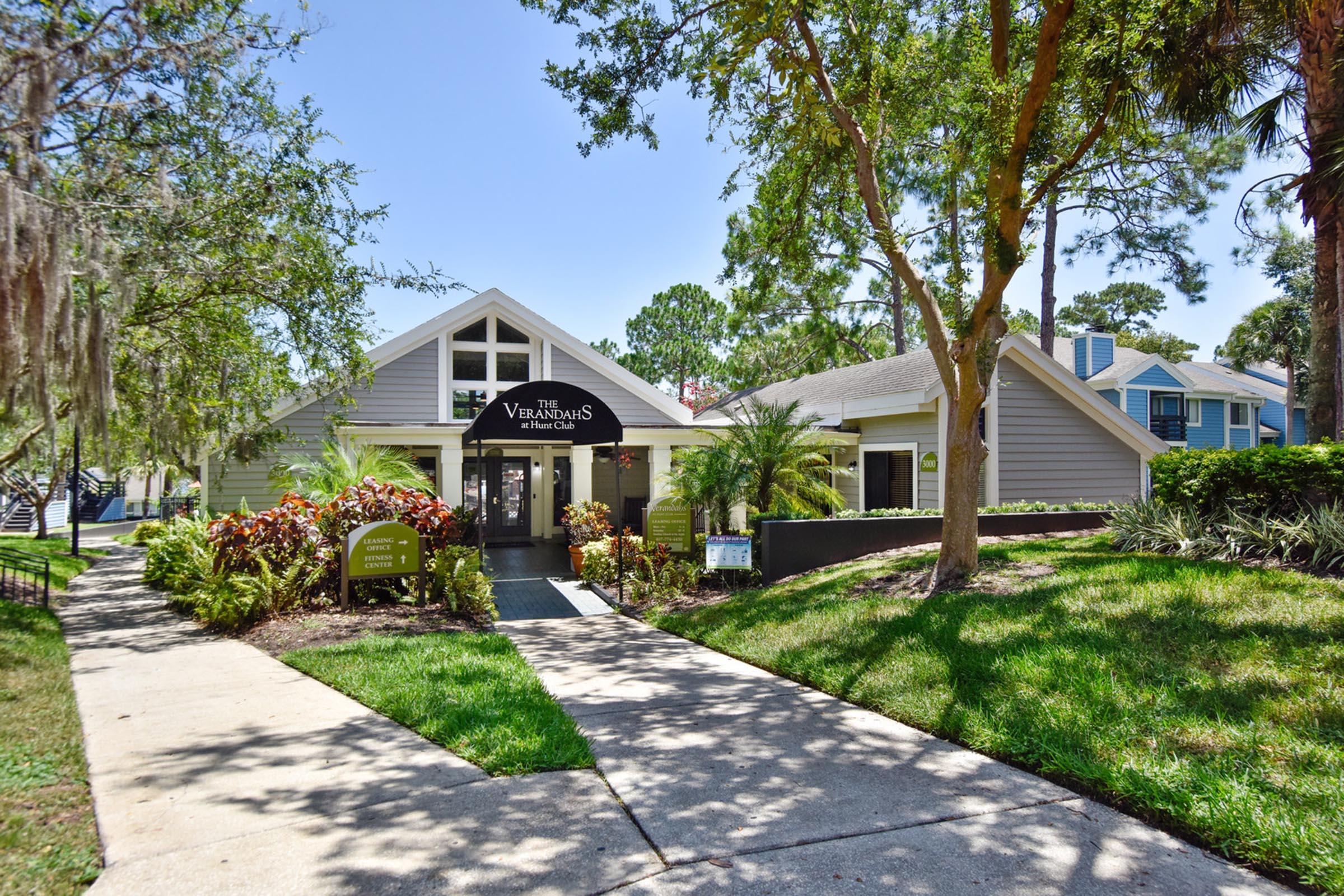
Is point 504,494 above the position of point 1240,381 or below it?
below

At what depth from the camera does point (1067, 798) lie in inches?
155

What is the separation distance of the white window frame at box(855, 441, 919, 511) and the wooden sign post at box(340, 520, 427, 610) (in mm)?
9366

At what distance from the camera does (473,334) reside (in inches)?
661

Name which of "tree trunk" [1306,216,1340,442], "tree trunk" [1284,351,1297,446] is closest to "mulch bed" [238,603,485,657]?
"tree trunk" [1306,216,1340,442]

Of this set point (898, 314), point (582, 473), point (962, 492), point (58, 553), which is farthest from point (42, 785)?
point (898, 314)

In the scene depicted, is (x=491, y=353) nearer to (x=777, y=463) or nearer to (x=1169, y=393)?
(x=777, y=463)

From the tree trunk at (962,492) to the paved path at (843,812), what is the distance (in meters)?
3.37

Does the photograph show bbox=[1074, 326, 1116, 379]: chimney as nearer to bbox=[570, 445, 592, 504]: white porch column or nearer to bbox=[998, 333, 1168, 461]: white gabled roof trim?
bbox=[998, 333, 1168, 461]: white gabled roof trim

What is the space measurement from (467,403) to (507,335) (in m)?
1.70

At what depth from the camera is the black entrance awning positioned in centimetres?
1046

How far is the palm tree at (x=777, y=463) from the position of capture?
11.8 metres

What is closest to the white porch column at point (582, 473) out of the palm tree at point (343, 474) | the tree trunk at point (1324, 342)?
the palm tree at point (343, 474)

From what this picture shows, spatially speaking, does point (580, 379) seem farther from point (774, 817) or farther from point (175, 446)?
point (774, 817)

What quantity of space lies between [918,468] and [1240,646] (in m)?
9.78
